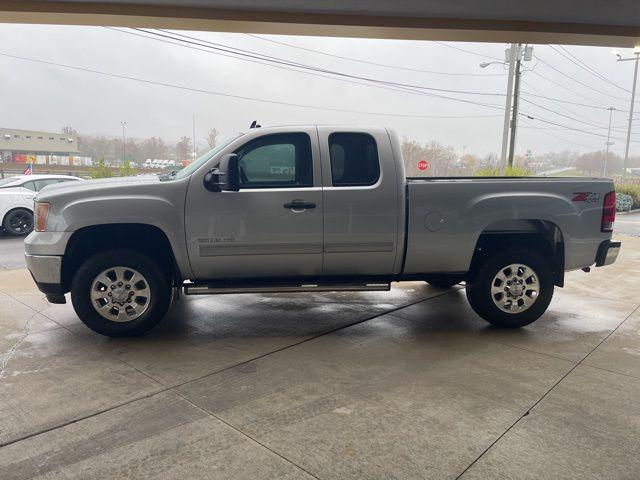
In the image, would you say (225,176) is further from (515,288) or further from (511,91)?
(511,91)

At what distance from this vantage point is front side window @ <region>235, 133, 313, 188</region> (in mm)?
4523

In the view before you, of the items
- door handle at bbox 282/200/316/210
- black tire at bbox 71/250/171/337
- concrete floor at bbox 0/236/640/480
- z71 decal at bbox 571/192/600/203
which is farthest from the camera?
z71 decal at bbox 571/192/600/203

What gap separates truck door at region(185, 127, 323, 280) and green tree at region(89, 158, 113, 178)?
1959cm

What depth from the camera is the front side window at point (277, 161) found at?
452 centimetres

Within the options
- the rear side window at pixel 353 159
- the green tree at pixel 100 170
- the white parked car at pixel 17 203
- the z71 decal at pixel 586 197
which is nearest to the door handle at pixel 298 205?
the rear side window at pixel 353 159

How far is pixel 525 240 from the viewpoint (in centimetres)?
498

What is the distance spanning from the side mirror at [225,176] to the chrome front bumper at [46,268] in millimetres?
1552

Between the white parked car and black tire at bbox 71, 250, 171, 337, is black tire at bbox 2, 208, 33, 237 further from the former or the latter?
black tire at bbox 71, 250, 171, 337

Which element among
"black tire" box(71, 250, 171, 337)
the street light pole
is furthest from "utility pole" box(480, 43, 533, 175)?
"black tire" box(71, 250, 171, 337)

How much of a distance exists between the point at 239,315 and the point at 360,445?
2.82 metres

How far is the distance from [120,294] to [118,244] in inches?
19.8

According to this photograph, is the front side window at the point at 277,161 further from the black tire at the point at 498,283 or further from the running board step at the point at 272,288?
the black tire at the point at 498,283

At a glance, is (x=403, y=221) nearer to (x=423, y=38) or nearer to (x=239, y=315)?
(x=239, y=315)

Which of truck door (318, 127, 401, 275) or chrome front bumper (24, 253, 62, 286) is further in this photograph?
truck door (318, 127, 401, 275)
